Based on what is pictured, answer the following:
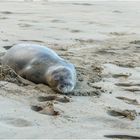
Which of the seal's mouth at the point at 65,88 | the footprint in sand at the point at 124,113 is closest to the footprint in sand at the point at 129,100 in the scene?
the footprint in sand at the point at 124,113

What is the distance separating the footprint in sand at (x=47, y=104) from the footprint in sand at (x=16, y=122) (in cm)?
28

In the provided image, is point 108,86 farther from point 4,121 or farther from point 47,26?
point 47,26

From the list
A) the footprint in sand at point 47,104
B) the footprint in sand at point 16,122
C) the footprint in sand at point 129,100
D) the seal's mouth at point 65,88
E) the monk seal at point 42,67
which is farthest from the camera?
the monk seal at point 42,67

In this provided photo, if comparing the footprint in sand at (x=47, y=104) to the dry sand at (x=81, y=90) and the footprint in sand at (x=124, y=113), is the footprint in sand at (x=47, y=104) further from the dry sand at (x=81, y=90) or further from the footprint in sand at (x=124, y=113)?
the footprint in sand at (x=124, y=113)

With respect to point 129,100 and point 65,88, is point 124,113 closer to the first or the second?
point 129,100

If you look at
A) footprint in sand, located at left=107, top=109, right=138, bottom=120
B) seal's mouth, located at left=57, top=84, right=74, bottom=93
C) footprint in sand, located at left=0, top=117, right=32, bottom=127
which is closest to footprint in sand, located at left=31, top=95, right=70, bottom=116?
seal's mouth, located at left=57, top=84, right=74, bottom=93

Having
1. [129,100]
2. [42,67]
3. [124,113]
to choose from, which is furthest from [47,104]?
[42,67]

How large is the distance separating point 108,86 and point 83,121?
1.16 meters

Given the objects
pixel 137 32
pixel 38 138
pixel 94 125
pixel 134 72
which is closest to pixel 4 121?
pixel 38 138

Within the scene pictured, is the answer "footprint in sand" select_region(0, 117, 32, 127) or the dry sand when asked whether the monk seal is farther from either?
"footprint in sand" select_region(0, 117, 32, 127)

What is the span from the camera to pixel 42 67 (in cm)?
461

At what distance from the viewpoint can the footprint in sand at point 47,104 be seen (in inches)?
142

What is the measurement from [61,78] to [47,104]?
0.66 meters

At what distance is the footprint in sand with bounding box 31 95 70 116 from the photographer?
3.60 metres
